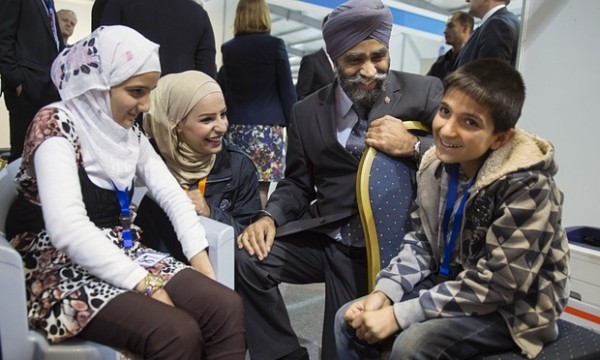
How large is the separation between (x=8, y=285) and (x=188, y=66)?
1326 millimetres

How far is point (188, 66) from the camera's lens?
7.11 feet

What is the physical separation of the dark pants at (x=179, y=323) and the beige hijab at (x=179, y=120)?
551 millimetres

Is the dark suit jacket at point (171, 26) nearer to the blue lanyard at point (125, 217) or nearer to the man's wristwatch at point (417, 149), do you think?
the blue lanyard at point (125, 217)

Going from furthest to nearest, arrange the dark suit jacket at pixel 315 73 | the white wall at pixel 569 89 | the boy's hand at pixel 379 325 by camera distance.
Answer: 1. the dark suit jacket at pixel 315 73
2. the white wall at pixel 569 89
3. the boy's hand at pixel 379 325

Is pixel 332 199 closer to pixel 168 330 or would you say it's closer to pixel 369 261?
pixel 369 261

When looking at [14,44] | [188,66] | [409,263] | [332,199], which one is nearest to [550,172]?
[409,263]

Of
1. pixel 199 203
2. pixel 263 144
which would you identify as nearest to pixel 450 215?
pixel 199 203

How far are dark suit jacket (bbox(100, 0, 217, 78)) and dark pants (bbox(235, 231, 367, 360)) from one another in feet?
3.26

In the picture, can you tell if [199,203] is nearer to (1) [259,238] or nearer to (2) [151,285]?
(1) [259,238]

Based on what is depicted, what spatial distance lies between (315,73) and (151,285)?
2.58 metres

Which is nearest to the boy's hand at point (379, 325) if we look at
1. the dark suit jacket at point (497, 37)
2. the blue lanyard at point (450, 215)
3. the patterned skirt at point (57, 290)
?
the blue lanyard at point (450, 215)

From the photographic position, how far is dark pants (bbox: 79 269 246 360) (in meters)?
1.14

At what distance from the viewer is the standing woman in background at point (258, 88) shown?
2.78 meters

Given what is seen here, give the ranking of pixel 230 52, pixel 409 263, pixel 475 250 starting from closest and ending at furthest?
pixel 475 250 < pixel 409 263 < pixel 230 52
